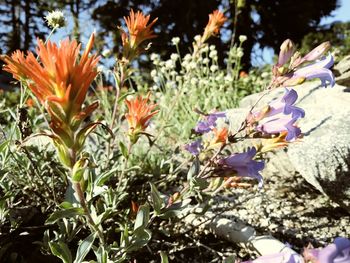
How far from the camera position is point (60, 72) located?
0.70 metres

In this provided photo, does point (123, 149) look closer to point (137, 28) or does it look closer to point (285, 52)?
point (137, 28)

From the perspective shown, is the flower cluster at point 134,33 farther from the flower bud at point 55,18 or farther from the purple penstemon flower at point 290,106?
the purple penstemon flower at point 290,106

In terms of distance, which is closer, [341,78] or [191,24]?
[341,78]

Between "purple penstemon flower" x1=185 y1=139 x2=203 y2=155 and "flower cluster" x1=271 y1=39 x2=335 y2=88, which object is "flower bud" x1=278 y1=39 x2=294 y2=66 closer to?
"flower cluster" x1=271 y1=39 x2=335 y2=88

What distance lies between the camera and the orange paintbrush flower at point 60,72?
69cm

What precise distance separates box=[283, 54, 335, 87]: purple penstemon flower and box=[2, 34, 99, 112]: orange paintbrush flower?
2.17 ft

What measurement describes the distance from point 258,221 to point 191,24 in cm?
1159

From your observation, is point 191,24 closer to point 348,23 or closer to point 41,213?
point 348,23

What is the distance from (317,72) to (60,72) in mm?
789

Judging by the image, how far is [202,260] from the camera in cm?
165

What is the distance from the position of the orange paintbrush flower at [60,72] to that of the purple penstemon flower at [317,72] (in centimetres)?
66

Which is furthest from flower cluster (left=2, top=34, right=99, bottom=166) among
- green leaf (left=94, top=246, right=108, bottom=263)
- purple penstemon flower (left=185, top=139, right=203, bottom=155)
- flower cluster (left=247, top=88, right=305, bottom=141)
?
purple penstemon flower (left=185, top=139, right=203, bottom=155)

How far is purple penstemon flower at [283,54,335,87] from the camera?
46.3 inches

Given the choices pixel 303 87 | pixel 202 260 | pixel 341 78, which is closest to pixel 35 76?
pixel 202 260
